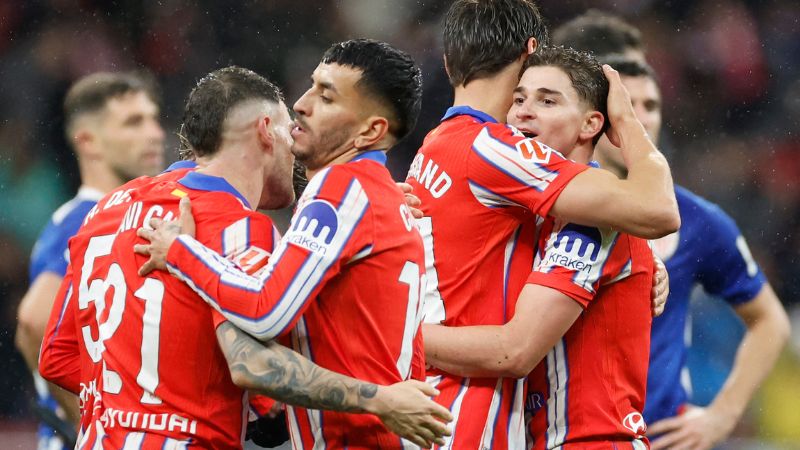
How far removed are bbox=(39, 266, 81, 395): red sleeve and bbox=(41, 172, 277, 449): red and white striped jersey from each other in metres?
0.51

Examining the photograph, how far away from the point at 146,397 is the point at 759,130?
641cm

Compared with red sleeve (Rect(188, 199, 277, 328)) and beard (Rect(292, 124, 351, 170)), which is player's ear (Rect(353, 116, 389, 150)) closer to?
beard (Rect(292, 124, 351, 170))

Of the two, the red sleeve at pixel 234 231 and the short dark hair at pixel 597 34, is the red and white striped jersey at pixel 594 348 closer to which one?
the red sleeve at pixel 234 231

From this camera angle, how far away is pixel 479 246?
3.06m

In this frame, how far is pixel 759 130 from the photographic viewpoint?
8.05 meters

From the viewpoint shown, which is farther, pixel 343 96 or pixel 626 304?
pixel 626 304

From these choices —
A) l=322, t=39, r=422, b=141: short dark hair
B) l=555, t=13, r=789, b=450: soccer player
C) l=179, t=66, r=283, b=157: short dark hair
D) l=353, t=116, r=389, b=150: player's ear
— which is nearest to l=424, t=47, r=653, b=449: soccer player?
l=322, t=39, r=422, b=141: short dark hair

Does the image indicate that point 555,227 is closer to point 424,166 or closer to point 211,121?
point 424,166

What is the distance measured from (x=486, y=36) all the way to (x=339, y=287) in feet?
3.55

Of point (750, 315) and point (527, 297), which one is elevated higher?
point (750, 315)

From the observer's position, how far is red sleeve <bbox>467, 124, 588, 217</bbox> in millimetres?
2924

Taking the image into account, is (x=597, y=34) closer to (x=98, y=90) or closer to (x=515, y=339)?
(x=98, y=90)

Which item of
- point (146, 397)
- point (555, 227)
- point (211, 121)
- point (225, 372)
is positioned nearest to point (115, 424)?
point (146, 397)

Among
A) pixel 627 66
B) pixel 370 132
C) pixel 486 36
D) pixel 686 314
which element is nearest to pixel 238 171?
pixel 370 132
